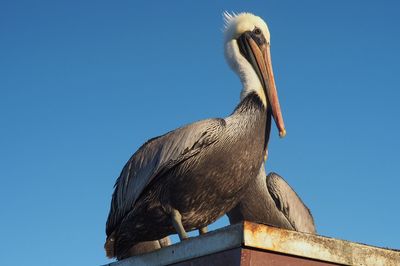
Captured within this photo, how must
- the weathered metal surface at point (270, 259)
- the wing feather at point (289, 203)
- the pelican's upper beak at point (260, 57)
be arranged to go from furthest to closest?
the wing feather at point (289, 203)
the pelican's upper beak at point (260, 57)
the weathered metal surface at point (270, 259)

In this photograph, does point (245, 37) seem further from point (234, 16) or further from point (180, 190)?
point (180, 190)

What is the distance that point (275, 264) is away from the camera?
3.06 meters

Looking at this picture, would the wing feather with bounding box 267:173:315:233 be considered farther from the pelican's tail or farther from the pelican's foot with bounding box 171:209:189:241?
the pelican's foot with bounding box 171:209:189:241

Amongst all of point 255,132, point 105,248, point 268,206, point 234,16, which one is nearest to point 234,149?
point 255,132

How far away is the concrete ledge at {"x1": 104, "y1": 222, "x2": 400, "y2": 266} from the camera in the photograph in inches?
118

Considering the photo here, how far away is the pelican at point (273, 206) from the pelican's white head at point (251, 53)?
1.04 meters

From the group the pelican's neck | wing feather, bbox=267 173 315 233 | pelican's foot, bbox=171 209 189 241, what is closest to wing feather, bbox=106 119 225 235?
A: pelican's foot, bbox=171 209 189 241

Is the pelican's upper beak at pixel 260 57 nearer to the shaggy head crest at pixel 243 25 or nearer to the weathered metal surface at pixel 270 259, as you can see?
the shaggy head crest at pixel 243 25

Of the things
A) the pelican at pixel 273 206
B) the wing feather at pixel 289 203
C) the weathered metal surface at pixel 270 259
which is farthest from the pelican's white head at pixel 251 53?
the wing feather at pixel 289 203

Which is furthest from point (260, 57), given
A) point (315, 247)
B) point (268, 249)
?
point (268, 249)

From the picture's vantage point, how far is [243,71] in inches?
197

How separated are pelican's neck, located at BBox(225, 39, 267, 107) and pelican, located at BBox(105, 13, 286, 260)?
16 millimetres

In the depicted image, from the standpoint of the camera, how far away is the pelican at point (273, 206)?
20.1ft

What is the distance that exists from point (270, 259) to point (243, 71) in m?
2.22
